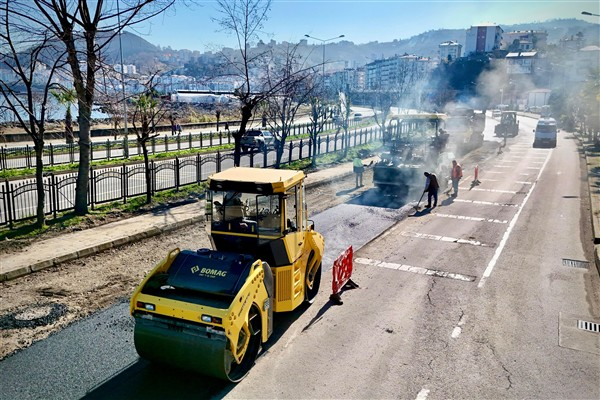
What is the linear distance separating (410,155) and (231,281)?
15686mm

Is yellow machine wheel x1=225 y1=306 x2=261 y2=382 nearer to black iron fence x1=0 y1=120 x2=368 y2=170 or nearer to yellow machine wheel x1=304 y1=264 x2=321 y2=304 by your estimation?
yellow machine wheel x1=304 y1=264 x2=321 y2=304

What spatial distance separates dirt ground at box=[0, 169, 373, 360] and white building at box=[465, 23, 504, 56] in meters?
166

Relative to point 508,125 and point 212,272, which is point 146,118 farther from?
point 508,125

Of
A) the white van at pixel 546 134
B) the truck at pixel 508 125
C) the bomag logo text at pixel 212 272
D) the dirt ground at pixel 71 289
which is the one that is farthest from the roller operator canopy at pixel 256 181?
the truck at pixel 508 125

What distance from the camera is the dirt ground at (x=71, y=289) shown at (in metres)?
8.05

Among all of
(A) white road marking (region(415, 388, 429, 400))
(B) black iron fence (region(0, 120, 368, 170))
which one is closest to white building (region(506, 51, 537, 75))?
(B) black iron fence (region(0, 120, 368, 170))

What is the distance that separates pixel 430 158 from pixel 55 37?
14934 millimetres

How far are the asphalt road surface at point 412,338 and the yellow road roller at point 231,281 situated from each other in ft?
1.67

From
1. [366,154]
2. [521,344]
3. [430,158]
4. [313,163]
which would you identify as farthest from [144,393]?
[366,154]

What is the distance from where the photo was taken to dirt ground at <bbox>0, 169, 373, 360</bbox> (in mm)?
8047

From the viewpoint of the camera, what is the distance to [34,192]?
15398 millimetres

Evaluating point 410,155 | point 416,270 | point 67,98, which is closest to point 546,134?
point 410,155

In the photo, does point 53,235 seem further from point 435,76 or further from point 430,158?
point 435,76

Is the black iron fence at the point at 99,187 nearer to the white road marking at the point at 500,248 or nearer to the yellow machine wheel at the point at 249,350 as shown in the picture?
the yellow machine wheel at the point at 249,350
